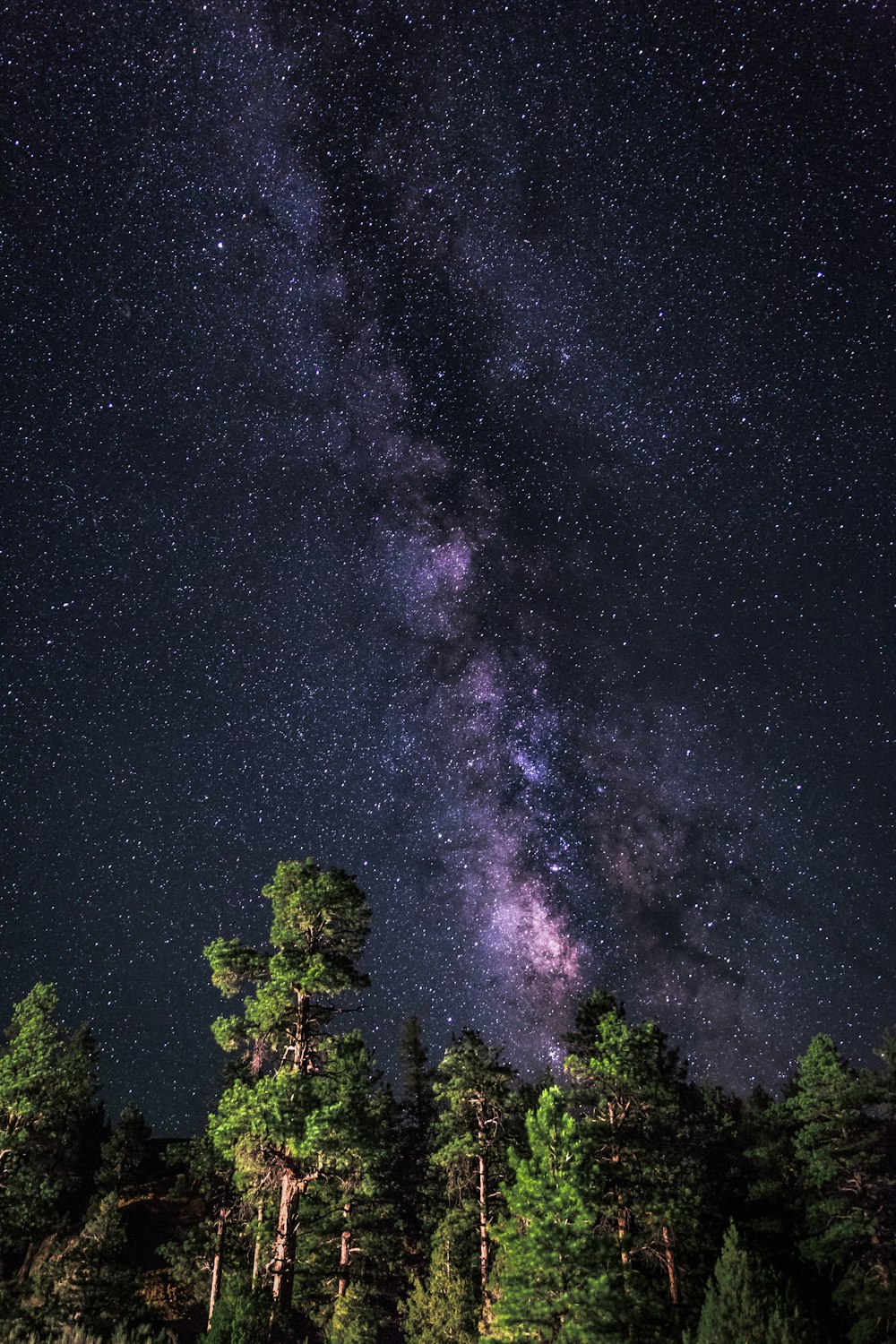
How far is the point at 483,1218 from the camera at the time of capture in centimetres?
2516

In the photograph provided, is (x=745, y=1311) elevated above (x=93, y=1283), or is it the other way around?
(x=745, y=1311)

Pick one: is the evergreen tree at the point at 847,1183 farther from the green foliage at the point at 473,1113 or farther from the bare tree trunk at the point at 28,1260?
the bare tree trunk at the point at 28,1260

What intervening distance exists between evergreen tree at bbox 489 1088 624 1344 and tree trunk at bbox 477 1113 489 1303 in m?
9.23

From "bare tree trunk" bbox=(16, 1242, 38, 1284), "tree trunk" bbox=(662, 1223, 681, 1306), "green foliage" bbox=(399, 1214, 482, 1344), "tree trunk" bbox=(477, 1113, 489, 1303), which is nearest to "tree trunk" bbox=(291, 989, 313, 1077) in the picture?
"tree trunk" bbox=(477, 1113, 489, 1303)

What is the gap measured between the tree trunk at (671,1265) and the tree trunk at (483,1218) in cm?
561

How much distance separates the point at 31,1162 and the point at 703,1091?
3401 cm

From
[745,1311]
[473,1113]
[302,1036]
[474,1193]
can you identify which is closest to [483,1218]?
[473,1113]

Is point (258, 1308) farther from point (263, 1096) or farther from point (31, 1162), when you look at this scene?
point (31, 1162)

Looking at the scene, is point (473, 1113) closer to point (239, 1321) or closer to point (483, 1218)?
point (483, 1218)

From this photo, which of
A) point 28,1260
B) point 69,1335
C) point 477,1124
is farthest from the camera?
point 28,1260

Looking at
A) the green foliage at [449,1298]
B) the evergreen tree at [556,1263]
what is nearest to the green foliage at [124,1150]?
the green foliage at [449,1298]

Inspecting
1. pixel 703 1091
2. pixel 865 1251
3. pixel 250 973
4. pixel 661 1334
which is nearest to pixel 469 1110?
pixel 661 1334

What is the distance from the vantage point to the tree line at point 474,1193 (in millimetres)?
15758

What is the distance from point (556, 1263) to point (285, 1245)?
18.5 ft
